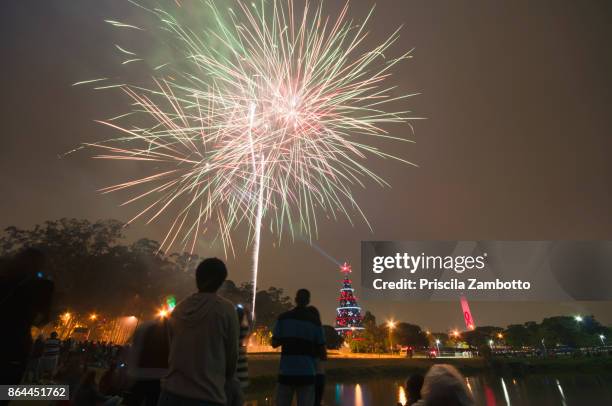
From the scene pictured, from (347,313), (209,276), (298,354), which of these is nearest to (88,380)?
(298,354)

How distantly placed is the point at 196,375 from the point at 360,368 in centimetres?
2551

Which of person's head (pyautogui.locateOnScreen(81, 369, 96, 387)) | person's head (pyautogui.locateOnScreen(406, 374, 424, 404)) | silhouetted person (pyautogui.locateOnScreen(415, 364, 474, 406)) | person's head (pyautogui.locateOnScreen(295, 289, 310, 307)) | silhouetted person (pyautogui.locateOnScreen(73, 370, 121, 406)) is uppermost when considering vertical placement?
person's head (pyautogui.locateOnScreen(295, 289, 310, 307))

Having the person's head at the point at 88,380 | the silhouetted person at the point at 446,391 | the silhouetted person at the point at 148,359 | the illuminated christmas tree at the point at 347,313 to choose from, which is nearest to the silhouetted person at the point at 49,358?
the person's head at the point at 88,380

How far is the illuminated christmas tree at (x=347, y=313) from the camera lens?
257 ft

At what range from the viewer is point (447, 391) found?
2006mm

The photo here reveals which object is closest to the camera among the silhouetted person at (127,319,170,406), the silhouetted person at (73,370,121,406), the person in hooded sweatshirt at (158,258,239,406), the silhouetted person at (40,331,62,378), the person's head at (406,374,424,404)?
the person in hooded sweatshirt at (158,258,239,406)

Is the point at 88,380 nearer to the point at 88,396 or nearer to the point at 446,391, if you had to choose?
the point at 88,396

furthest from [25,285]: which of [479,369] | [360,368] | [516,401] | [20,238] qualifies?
[20,238]

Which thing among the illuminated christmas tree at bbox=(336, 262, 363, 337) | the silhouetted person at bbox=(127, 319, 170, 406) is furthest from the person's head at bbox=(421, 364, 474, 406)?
the illuminated christmas tree at bbox=(336, 262, 363, 337)

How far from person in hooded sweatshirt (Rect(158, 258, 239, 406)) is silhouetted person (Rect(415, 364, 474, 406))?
1.18 metres

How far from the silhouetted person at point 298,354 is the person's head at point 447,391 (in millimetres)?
2475

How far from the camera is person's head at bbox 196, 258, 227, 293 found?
8.97 ft

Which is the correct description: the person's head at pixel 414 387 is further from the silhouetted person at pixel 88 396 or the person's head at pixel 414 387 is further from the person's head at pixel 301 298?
the silhouetted person at pixel 88 396

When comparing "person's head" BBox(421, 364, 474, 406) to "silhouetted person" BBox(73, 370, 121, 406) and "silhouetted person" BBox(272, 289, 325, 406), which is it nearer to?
"silhouetted person" BBox(272, 289, 325, 406)
